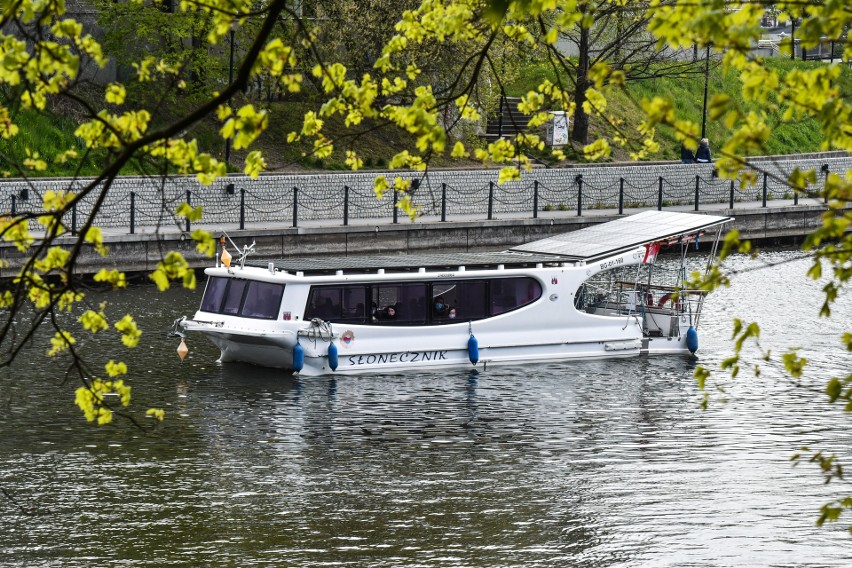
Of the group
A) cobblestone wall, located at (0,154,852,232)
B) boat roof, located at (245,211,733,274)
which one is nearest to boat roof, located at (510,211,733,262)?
boat roof, located at (245,211,733,274)

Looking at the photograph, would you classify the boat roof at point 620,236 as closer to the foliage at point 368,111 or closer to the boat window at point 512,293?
the boat window at point 512,293

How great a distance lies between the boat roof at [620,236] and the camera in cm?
3209

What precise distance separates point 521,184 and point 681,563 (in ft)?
101

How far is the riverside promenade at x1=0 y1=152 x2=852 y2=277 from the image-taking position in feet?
127

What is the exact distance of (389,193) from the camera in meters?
44.6

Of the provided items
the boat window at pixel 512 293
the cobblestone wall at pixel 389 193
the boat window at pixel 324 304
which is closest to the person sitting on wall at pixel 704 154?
the cobblestone wall at pixel 389 193

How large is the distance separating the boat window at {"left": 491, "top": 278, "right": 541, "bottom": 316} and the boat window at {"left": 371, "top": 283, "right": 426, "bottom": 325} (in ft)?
5.37

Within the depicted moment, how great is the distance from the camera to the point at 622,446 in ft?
77.7

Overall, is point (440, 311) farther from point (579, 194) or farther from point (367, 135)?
point (367, 135)

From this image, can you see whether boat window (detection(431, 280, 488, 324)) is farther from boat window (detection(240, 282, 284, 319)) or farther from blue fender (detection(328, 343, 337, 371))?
boat window (detection(240, 282, 284, 319))

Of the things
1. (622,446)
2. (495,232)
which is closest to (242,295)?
(622,446)

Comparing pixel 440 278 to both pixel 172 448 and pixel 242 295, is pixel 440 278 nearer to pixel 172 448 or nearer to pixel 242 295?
pixel 242 295

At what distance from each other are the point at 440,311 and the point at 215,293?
450 cm

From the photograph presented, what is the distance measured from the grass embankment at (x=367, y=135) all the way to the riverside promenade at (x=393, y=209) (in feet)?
4.75
